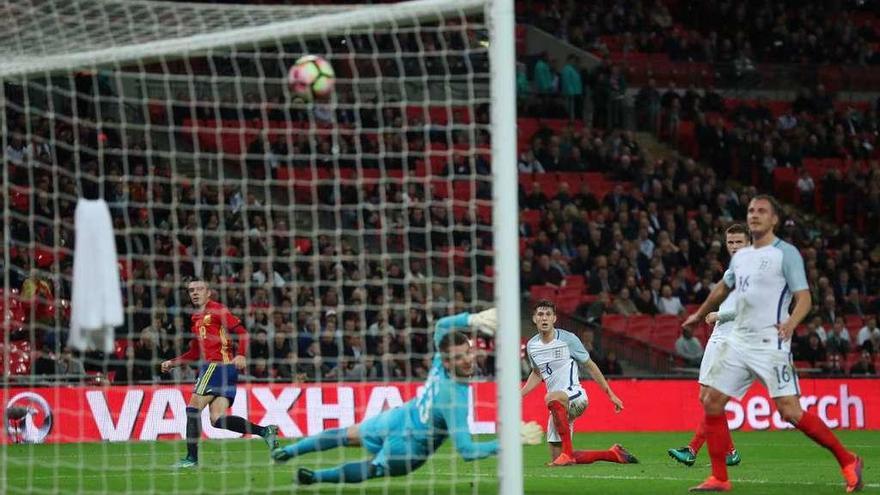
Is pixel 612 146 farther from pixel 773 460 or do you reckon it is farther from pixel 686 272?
pixel 773 460

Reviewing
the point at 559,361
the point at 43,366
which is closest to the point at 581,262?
the point at 43,366

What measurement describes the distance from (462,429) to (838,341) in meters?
15.1

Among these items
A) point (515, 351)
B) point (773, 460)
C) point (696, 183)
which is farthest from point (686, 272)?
point (515, 351)

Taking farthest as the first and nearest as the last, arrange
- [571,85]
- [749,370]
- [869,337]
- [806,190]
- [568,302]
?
[806,190]
[571,85]
[869,337]
[568,302]
[749,370]

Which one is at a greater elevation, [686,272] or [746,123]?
[746,123]

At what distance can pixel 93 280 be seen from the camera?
720 centimetres

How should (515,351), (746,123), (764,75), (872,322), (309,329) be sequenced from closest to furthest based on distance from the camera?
(515,351), (309,329), (872,322), (746,123), (764,75)

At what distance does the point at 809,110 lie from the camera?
29.6m

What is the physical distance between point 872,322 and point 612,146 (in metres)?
5.86

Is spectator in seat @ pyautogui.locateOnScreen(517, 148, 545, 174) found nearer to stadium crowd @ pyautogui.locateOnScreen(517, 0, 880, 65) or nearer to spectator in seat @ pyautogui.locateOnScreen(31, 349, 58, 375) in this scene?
stadium crowd @ pyautogui.locateOnScreen(517, 0, 880, 65)

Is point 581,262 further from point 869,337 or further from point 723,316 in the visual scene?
point 723,316

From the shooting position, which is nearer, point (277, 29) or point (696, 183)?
point (277, 29)

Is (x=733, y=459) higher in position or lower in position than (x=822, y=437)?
lower

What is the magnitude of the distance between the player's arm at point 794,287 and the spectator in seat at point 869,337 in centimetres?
1417
